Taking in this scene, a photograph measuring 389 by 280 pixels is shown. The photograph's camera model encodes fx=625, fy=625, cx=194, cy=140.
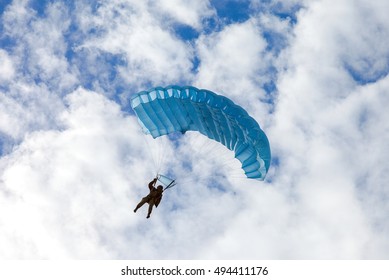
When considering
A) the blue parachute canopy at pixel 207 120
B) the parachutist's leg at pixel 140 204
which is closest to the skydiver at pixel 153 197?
the parachutist's leg at pixel 140 204

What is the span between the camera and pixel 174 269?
19375 mm

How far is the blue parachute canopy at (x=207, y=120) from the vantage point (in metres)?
20.8

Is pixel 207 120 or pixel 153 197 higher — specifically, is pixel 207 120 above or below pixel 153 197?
above

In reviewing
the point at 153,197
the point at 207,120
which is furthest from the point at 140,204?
the point at 207,120

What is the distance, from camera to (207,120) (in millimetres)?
22000

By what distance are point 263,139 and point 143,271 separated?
5844mm

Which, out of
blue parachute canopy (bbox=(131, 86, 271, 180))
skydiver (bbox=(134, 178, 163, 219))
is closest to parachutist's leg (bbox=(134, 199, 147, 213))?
skydiver (bbox=(134, 178, 163, 219))

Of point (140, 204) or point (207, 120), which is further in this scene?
point (207, 120)

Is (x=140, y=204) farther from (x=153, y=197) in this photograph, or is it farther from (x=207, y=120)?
(x=207, y=120)

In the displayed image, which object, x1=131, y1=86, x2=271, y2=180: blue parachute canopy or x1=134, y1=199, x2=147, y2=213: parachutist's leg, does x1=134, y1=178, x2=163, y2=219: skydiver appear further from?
x1=131, y1=86, x2=271, y2=180: blue parachute canopy

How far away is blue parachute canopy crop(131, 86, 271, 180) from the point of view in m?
20.8

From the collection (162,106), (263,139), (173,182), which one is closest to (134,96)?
(162,106)

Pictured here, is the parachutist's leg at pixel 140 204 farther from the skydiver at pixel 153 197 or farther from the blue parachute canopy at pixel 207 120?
the blue parachute canopy at pixel 207 120

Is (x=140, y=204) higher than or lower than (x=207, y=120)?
lower
